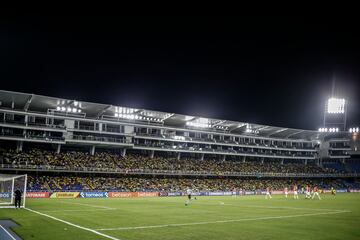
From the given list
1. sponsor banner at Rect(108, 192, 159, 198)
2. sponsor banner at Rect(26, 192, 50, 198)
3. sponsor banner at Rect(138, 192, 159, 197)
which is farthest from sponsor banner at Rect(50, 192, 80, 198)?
sponsor banner at Rect(138, 192, 159, 197)

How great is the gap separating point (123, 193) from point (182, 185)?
19.1 metres

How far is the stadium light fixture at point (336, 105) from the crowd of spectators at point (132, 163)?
72.7ft

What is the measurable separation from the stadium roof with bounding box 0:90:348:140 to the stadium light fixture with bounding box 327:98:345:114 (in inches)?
320

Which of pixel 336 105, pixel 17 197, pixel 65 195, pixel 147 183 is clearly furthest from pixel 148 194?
pixel 336 105

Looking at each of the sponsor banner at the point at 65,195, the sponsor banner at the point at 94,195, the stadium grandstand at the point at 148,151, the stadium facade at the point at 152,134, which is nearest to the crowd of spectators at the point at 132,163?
the stadium grandstand at the point at 148,151

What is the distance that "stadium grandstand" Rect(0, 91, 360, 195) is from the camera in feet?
239

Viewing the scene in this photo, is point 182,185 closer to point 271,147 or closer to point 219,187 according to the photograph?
point 219,187

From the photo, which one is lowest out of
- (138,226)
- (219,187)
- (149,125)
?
(219,187)

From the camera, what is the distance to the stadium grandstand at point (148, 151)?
72.8m

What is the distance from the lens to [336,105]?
123938 millimetres

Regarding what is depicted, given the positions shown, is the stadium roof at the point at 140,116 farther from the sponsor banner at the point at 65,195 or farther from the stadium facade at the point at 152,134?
the sponsor banner at the point at 65,195

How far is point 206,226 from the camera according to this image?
20812mm

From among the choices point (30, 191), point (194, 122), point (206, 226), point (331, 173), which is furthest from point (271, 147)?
point (206, 226)

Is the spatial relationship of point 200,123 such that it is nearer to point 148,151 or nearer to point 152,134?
point 152,134
